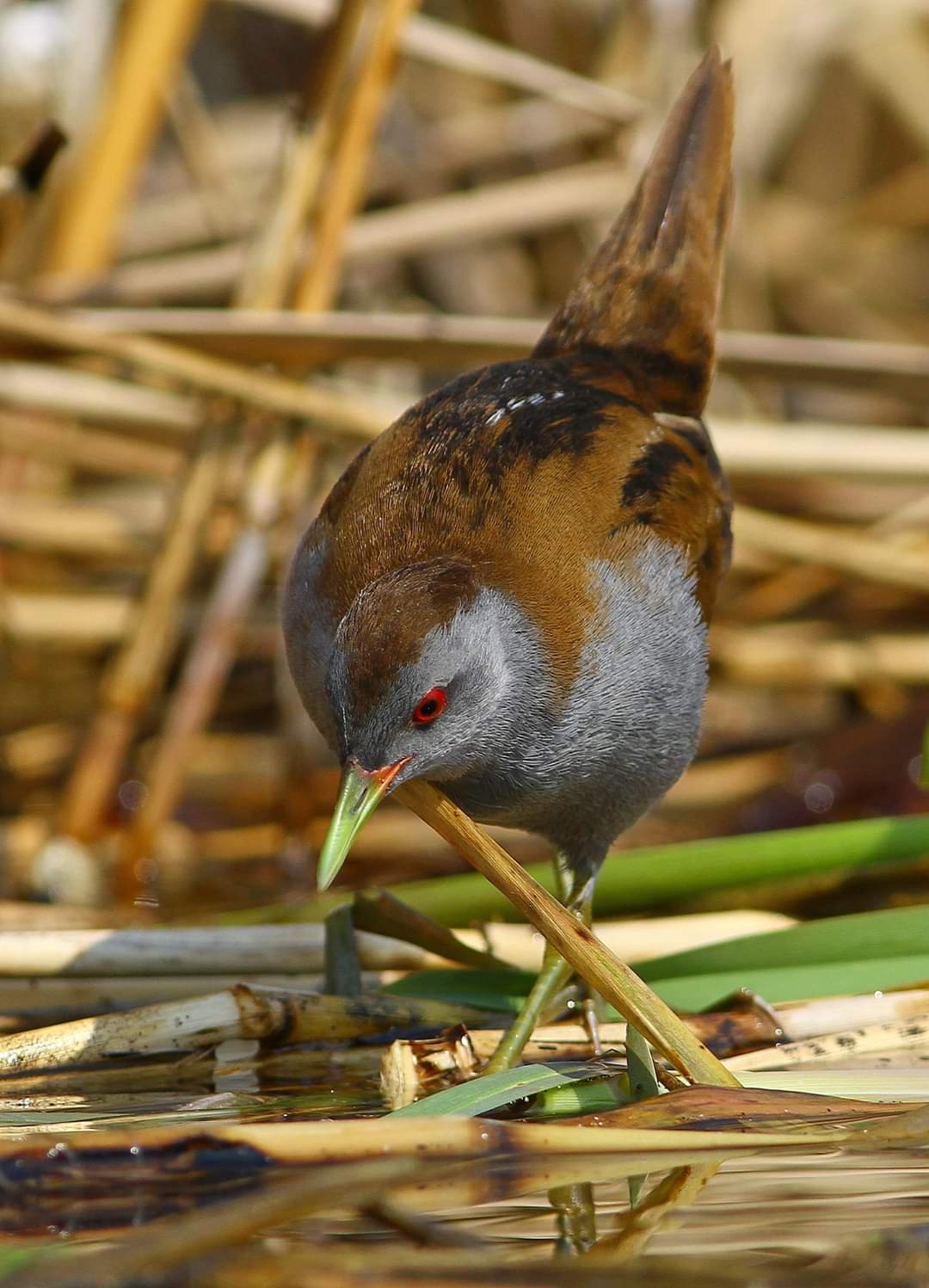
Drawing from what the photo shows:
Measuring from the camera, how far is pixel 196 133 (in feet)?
17.4

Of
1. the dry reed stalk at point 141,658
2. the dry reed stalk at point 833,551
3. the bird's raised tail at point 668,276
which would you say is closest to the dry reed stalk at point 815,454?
the dry reed stalk at point 833,551

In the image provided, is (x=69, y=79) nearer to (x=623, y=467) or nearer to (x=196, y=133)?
(x=196, y=133)

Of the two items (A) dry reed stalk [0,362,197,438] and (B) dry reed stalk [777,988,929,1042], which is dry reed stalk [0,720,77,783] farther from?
(B) dry reed stalk [777,988,929,1042]

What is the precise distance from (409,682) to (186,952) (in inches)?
33.2

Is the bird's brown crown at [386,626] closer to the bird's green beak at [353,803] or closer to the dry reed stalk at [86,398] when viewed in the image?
the bird's green beak at [353,803]

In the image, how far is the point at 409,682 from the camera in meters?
2.37

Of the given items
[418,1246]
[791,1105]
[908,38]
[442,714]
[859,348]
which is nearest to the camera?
[418,1246]

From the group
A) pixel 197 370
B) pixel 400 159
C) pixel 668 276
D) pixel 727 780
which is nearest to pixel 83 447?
pixel 197 370

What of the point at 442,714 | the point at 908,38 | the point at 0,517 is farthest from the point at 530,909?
the point at 908,38

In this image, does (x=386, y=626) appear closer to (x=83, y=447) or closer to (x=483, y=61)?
(x=483, y=61)

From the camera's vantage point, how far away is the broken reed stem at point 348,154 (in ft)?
13.0

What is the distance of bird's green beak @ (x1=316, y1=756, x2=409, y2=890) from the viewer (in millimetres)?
2326

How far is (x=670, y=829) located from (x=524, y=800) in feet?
7.20

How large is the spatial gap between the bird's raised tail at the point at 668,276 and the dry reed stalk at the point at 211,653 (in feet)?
3.79
